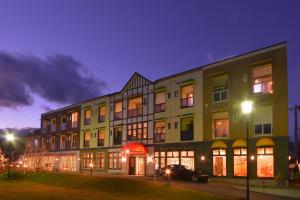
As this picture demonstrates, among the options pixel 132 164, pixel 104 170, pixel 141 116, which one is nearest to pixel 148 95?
pixel 141 116

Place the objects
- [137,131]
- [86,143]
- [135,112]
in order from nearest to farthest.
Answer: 1. [137,131]
2. [135,112]
3. [86,143]

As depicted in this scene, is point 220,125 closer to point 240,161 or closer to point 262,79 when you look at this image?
point 240,161

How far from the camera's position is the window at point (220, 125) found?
42469 mm

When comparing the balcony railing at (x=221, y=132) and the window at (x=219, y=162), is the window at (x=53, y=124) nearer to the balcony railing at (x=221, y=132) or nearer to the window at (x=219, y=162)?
the balcony railing at (x=221, y=132)

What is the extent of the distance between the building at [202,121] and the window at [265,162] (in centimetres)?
2

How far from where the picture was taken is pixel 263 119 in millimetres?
38938

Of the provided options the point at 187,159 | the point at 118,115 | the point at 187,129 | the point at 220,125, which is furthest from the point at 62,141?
the point at 220,125

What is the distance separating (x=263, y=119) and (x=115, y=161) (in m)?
24.5

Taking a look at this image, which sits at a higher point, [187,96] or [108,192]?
[187,96]

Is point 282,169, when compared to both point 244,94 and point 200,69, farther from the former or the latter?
point 200,69

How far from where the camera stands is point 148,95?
53156 mm

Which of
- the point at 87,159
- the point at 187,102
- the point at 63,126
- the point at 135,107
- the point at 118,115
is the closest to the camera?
the point at 187,102

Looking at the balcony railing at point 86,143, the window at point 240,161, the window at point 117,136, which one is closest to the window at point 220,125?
the window at point 240,161

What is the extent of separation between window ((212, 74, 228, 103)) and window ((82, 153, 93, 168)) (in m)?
26.2
